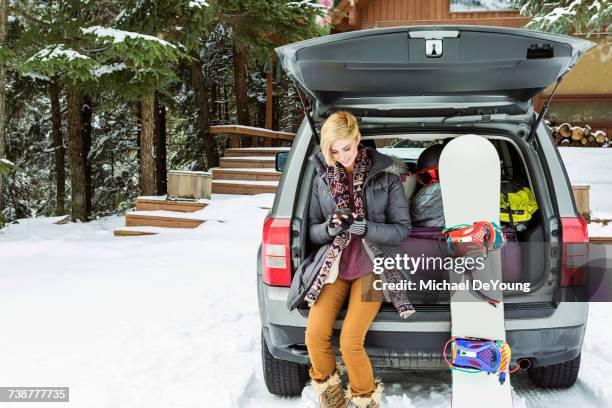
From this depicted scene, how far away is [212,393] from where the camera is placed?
299 cm

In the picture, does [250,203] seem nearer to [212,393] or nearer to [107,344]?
[107,344]

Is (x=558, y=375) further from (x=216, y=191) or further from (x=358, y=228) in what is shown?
(x=216, y=191)

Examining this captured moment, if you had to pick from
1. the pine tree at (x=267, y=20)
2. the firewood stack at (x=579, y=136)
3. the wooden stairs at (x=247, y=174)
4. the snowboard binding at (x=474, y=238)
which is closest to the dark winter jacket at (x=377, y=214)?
the snowboard binding at (x=474, y=238)

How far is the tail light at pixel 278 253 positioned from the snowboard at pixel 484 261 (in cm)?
78

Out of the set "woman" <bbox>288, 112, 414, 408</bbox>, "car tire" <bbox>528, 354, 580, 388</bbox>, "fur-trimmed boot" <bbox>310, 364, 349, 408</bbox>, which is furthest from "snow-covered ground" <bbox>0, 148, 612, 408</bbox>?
"woman" <bbox>288, 112, 414, 408</bbox>

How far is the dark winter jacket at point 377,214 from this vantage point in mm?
2588

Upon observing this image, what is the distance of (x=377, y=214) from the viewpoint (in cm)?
262

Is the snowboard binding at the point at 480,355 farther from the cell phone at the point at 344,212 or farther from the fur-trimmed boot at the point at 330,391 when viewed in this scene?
the cell phone at the point at 344,212

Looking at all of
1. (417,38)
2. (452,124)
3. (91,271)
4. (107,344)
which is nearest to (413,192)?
(452,124)

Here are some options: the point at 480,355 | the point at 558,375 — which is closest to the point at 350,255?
the point at 480,355

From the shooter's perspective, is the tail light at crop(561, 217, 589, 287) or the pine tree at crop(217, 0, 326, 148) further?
the pine tree at crop(217, 0, 326, 148)

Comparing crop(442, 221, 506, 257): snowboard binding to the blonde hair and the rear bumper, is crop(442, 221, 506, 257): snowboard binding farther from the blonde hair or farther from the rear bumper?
the blonde hair

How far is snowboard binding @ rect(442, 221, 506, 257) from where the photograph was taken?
2.59m

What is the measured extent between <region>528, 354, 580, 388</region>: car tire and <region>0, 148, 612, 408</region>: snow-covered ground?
0.18ft
